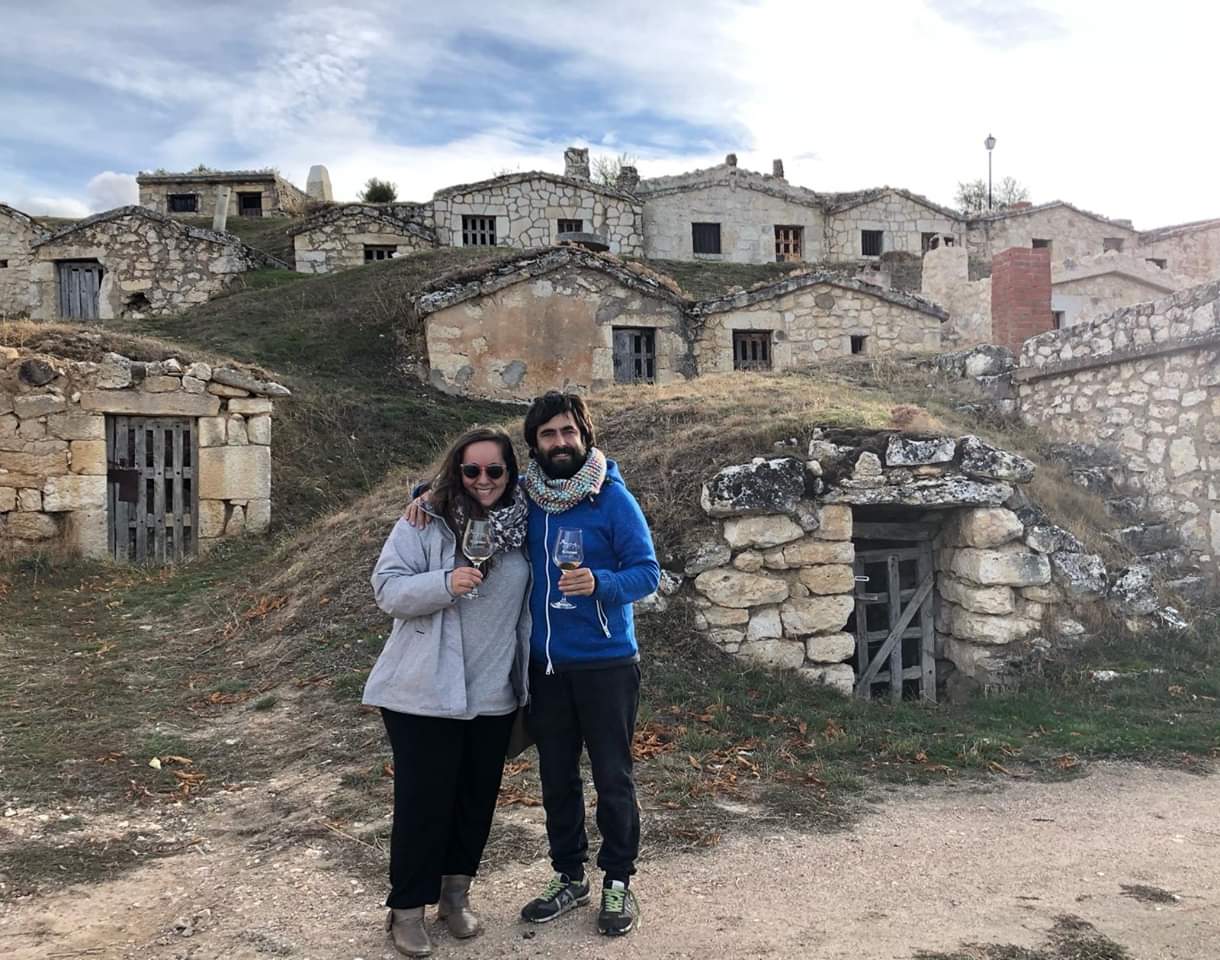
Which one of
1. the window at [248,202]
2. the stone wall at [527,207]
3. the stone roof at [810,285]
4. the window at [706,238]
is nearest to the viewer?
the stone roof at [810,285]

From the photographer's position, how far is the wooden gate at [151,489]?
1063cm

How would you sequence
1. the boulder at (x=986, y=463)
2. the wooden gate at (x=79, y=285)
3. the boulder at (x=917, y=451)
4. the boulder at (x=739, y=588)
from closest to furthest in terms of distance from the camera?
the boulder at (x=739, y=588), the boulder at (x=917, y=451), the boulder at (x=986, y=463), the wooden gate at (x=79, y=285)

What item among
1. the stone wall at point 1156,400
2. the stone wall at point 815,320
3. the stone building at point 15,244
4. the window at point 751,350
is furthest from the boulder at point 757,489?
the stone building at point 15,244

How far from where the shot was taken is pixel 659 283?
1827cm

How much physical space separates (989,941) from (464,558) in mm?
2324

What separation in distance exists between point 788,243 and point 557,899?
30604mm

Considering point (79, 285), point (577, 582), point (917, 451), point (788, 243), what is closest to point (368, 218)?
point (79, 285)

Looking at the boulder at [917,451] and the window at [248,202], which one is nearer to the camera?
the boulder at [917,451]

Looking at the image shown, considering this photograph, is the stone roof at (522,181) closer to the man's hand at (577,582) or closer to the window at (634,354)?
the window at (634,354)

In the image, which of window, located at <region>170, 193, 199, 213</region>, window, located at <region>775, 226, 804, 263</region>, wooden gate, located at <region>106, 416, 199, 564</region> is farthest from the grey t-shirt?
window, located at <region>170, 193, 199, 213</region>

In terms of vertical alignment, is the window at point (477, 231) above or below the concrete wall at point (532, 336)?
above

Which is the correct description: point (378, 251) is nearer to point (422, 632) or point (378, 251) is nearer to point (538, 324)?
point (538, 324)

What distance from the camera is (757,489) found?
681 cm

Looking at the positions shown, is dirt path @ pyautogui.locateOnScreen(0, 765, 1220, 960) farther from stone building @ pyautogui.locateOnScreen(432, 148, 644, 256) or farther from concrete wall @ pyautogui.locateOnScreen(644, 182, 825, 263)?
concrete wall @ pyautogui.locateOnScreen(644, 182, 825, 263)
